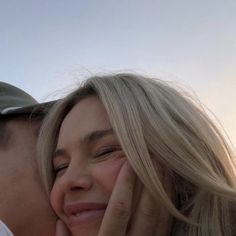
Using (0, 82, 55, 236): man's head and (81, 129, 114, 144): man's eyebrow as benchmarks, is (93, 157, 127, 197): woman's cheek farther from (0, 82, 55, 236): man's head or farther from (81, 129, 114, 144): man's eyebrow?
(0, 82, 55, 236): man's head

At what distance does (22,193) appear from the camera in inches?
68.1

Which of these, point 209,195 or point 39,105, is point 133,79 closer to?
point 39,105

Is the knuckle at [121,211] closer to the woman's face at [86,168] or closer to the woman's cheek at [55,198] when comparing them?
the woman's face at [86,168]

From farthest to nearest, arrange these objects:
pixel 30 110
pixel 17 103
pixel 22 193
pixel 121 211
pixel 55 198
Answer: pixel 17 103 → pixel 30 110 → pixel 22 193 → pixel 55 198 → pixel 121 211

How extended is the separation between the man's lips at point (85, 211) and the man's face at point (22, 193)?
229 mm

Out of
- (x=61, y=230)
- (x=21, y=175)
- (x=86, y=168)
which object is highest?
(x=86, y=168)

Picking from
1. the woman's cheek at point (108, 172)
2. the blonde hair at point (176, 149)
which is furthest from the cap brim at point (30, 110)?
the woman's cheek at point (108, 172)

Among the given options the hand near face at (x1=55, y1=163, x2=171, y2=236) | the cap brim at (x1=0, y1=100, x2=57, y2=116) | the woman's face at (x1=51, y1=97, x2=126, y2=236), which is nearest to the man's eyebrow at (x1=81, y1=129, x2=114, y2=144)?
the woman's face at (x1=51, y1=97, x2=126, y2=236)

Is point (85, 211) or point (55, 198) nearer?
point (85, 211)

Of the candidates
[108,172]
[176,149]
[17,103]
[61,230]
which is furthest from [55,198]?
[17,103]

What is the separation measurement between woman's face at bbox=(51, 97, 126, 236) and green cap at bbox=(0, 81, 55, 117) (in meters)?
0.29

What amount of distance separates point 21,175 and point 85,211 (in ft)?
1.35

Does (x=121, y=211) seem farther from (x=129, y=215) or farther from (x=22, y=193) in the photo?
(x=22, y=193)

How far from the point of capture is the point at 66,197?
5.08 feet
